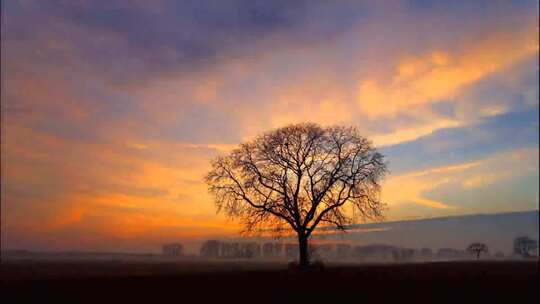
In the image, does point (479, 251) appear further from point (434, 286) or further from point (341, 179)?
point (434, 286)

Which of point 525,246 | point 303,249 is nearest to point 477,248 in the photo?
point 525,246

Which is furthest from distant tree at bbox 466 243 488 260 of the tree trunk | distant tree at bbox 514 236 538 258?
the tree trunk

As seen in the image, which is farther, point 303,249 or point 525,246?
point 525,246

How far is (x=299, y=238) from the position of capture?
37.2 meters

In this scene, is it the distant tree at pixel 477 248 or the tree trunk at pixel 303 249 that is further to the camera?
the distant tree at pixel 477 248

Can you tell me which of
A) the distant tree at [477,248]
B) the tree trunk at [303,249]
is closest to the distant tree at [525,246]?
the distant tree at [477,248]

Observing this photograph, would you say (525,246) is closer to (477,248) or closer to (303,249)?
(477,248)

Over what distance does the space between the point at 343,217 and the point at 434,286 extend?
1434 cm

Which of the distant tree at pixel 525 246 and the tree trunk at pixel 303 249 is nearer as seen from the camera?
the tree trunk at pixel 303 249

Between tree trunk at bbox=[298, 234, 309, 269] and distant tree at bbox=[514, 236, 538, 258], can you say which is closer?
tree trunk at bbox=[298, 234, 309, 269]

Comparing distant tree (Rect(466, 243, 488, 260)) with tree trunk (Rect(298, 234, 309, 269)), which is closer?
tree trunk (Rect(298, 234, 309, 269))

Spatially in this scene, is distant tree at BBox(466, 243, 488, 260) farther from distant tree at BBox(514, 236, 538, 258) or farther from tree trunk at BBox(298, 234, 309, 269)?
tree trunk at BBox(298, 234, 309, 269)

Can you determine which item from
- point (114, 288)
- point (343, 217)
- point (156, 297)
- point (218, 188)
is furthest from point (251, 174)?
point (156, 297)

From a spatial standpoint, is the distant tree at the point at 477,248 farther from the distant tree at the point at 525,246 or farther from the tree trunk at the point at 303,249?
the tree trunk at the point at 303,249
